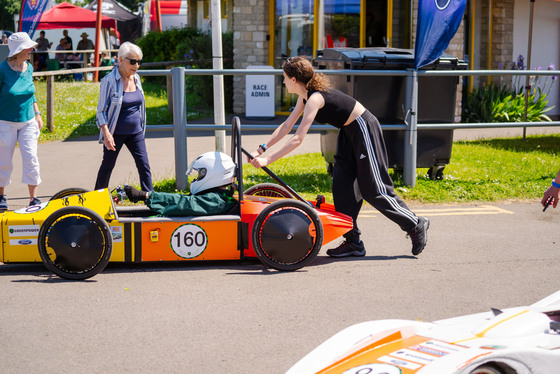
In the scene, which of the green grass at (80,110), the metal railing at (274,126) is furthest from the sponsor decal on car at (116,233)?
the green grass at (80,110)

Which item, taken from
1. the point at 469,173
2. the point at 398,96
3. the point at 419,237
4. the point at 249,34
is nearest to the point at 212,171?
the point at 419,237

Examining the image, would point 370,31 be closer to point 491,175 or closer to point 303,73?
point 491,175

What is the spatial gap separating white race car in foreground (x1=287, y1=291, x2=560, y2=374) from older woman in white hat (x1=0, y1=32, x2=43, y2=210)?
5394 millimetres

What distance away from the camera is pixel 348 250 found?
666cm

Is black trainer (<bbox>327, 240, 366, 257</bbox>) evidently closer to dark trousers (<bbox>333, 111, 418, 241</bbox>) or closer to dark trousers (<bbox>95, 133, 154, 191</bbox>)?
dark trousers (<bbox>333, 111, 418, 241</bbox>)

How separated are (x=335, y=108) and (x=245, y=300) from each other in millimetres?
1906

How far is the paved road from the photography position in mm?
4344

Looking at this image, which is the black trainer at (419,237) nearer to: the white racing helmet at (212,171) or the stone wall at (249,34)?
the white racing helmet at (212,171)

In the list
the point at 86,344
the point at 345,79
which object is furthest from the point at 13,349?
the point at 345,79

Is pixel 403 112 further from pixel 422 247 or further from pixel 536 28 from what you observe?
pixel 536 28

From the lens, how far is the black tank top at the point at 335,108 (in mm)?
6395

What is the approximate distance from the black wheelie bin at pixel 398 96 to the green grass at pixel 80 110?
6.36 meters

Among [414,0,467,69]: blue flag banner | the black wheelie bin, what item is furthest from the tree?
[414,0,467,69]: blue flag banner

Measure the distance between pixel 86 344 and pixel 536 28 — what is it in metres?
16.6
